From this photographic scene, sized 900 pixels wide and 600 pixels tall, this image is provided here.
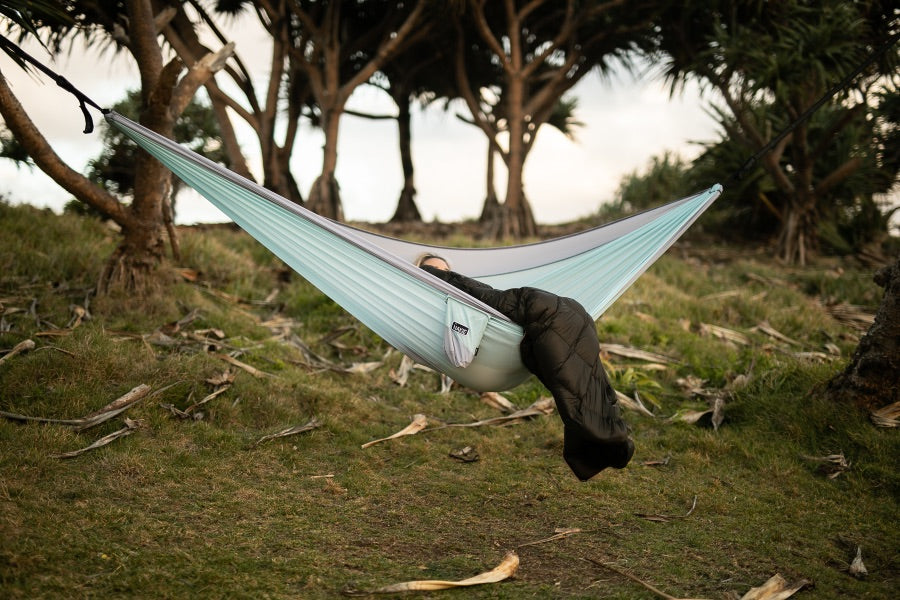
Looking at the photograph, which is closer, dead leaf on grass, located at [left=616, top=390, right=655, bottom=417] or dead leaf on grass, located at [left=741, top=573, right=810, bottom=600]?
dead leaf on grass, located at [left=741, top=573, right=810, bottom=600]

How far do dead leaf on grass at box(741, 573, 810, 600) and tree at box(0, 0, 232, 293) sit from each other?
3.35 metres

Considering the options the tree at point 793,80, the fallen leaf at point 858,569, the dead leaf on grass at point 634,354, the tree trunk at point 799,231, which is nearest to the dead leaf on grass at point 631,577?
the fallen leaf at point 858,569

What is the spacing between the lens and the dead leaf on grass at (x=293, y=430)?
330 centimetres

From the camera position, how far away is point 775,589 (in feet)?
7.47

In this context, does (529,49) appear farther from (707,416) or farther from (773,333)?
(707,416)

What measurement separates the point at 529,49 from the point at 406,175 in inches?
87.0

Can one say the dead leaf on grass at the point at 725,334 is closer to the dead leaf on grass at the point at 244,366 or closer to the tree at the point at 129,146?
the dead leaf on grass at the point at 244,366

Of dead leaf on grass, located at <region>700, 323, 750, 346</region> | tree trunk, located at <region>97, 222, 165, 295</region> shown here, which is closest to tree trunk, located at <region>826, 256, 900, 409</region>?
dead leaf on grass, located at <region>700, 323, 750, 346</region>

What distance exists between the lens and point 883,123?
829cm

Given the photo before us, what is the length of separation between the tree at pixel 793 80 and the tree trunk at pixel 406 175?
316cm

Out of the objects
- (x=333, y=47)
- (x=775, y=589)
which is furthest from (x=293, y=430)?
(x=333, y=47)

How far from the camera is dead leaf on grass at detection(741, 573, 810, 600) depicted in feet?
7.32

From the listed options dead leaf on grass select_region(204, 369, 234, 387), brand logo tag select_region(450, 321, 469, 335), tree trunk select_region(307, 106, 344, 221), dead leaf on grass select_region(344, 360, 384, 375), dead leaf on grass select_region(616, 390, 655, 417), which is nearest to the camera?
brand logo tag select_region(450, 321, 469, 335)

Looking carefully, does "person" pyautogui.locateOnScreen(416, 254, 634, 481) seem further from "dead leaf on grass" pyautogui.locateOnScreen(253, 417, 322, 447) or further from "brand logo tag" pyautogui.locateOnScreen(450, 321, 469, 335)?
"dead leaf on grass" pyautogui.locateOnScreen(253, 417, 322, 447)
